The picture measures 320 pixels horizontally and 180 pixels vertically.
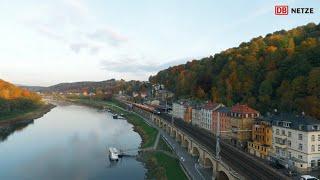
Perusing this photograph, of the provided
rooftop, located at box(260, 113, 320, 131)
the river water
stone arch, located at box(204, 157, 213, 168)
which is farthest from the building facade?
rooftop, located at box(260, 113, 320, 131)

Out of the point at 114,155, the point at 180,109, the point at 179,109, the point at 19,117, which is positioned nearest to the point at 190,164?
the point at 114,155

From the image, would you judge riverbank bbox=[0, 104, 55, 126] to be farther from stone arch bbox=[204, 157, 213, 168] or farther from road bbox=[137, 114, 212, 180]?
stone arch bbox=[204, 157, 213, 168]

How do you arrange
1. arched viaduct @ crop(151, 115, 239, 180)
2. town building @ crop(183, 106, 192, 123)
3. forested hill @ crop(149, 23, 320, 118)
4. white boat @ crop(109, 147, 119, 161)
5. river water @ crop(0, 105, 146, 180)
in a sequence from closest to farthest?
1. arched viaduct @ crop(151, 115, 239, 180)
2. river water @ crop(0, 105, 146, 180)
3. white boat @ crop(109, 147, 119, 161)
4. forested hill @ crop(149, 23, 320, 118)
5. town building @ crop(183, 106, 192, 123)

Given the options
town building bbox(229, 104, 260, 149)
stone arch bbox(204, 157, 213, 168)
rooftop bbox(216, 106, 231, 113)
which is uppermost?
rooftop bbox(216, 106, 231, 113)

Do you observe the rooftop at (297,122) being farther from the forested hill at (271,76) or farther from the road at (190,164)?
the road at (190,164)

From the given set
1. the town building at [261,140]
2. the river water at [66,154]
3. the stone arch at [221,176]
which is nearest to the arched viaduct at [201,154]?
the stone arch at [221,176]

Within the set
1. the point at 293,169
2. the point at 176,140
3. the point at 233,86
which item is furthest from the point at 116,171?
the point at 233,86

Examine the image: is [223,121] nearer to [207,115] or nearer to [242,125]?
[207,115]

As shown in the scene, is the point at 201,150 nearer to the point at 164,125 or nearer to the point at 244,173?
the point at 244,173
